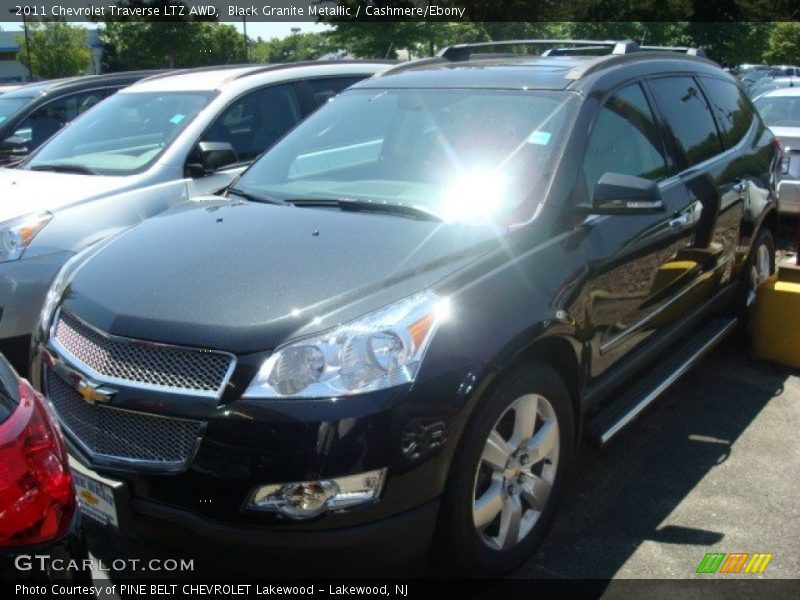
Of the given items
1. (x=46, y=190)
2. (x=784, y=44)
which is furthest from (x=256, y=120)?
(x=784, y=44)

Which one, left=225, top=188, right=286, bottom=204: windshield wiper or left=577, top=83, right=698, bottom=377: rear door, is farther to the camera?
left=225, top=188, right=286, bottom=204: windshield wiper

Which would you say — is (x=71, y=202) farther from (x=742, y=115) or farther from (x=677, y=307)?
(x=742, y=115)

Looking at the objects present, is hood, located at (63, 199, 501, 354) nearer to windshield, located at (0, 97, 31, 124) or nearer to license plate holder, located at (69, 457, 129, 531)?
license plate holder, located at (69, 457, 129, 531)

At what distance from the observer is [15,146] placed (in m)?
7.21

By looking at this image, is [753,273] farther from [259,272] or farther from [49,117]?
[49,117]

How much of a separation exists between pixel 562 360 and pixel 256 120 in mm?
3770

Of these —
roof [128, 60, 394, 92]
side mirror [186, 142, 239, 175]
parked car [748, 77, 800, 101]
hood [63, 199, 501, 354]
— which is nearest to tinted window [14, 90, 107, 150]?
roof [128, 60, 394, 92]

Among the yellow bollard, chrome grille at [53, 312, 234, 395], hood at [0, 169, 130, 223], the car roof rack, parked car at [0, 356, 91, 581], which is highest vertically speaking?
the car roof rack

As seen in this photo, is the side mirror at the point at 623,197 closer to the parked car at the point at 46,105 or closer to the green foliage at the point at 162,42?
the parked car at the point at 46,105

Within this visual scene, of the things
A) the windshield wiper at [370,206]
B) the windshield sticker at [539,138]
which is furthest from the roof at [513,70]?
the windshield wiper at [370,206]

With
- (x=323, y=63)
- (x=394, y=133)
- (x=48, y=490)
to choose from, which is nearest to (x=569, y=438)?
(x=394, y=133)

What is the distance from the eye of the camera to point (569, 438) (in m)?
3.23

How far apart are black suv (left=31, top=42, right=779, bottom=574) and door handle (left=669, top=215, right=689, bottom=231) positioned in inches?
0.6

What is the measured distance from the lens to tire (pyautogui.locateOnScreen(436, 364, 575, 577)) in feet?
8.66
